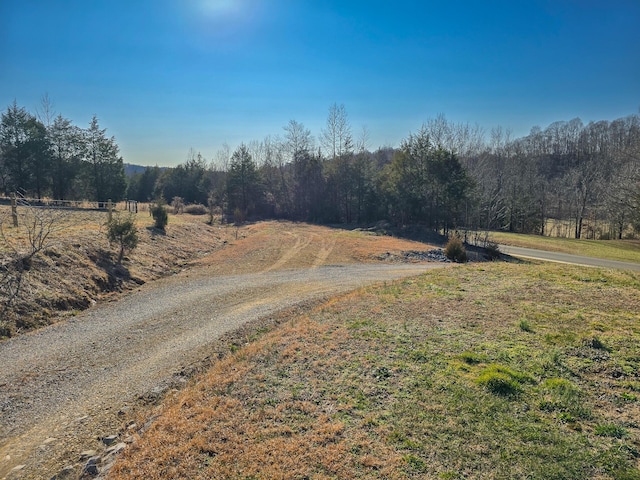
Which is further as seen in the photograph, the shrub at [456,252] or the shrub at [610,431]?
the shrub at [456,252]

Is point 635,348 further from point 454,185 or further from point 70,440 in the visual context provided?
point 454,185

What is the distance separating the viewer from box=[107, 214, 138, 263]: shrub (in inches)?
560

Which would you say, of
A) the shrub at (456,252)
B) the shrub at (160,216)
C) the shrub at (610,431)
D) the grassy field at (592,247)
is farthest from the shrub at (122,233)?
the grassy field at (592,247)

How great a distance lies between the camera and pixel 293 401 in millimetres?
4555

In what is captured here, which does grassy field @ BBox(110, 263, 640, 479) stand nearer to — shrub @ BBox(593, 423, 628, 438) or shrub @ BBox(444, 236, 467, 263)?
shrub @ BBox(593, 423, 628, 438)

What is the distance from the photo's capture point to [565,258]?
71.0 feet

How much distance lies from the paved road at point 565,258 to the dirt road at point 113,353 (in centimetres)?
1298

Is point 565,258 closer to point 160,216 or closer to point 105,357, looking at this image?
point 105,357

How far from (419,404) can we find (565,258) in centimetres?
2259

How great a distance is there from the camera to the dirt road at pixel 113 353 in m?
4.66

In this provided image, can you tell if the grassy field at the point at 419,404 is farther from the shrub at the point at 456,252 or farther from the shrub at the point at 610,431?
the shrub at the point at 456,252

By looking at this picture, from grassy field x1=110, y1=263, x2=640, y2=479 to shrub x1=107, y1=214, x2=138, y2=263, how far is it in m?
10.1

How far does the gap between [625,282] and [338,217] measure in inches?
1398

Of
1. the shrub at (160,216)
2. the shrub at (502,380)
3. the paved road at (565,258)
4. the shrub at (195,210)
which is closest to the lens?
the shrub at (502,380)
